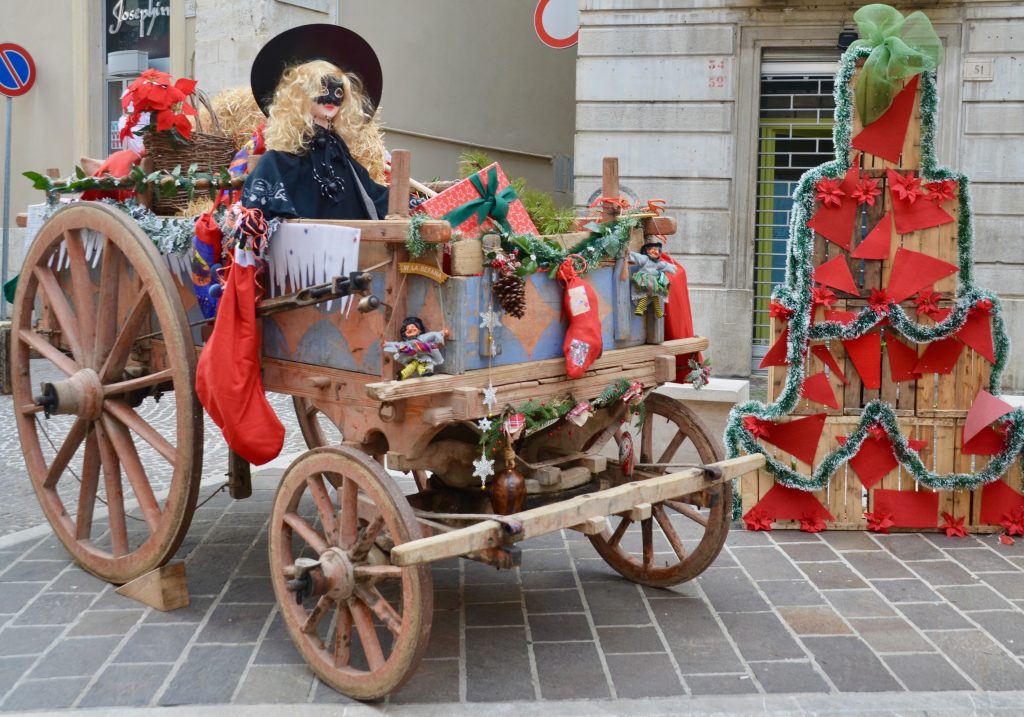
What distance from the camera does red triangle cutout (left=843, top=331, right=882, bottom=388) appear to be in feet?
17.5

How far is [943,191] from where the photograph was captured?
5258mm

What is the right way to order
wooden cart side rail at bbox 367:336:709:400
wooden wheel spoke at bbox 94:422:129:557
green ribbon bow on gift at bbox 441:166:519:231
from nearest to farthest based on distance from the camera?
wooden cart side rail at bbox 367:336:709:400, green ribbon bow on gift at bbox 441:166:519:231, wooden wheel spoke at bbox 94:422:129:557

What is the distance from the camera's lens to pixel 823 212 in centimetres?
531

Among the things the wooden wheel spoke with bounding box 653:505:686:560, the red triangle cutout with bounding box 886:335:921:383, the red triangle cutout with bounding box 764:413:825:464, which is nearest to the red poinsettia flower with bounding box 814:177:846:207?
the red triangle cutout with bounding box 886:335:921:383

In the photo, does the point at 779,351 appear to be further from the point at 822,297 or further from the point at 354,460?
the point at 354,460

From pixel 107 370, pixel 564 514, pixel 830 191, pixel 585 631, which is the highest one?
pixel 830 191

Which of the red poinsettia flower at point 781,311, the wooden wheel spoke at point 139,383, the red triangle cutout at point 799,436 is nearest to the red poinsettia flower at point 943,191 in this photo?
the red poinsettia flower at point 781,311

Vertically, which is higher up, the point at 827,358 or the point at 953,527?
the point at 827,358

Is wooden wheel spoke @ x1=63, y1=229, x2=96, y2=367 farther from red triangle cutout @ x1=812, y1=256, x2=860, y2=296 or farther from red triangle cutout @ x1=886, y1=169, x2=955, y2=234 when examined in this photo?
red triangle cutout @ x1=886, y1=169, x2=955, y2=234

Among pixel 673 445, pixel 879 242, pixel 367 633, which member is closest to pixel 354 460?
pixel 367 633

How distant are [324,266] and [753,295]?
7.95 m

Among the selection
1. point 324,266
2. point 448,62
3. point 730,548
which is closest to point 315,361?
point 324,266

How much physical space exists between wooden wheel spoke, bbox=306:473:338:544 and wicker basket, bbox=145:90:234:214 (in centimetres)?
164

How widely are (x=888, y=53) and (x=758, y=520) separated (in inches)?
90.1
